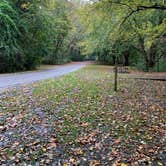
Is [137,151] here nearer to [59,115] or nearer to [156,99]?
[59,115]

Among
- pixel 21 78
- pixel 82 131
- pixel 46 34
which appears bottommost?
pixel 82 131

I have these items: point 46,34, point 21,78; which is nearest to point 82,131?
point 21,78

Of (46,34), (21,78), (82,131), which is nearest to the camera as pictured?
(82,131)

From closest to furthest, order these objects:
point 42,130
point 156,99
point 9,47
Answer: point 42,130
point 156,99
point 9,47

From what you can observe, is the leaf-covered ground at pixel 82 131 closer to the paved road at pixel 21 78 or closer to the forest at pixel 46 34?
the paved road at pixel 21 78

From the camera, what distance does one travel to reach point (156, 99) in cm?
991

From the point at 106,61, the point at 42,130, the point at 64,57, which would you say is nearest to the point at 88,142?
the point at 42,130

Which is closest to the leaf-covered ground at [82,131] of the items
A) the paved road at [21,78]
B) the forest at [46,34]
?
the paved road at [21,78]

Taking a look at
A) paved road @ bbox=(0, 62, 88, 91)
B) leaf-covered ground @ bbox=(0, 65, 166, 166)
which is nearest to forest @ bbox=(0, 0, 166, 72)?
paved road @ bbox=(0, 62, 88, 91)

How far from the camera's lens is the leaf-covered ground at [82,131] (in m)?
4.45

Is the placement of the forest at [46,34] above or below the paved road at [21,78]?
above

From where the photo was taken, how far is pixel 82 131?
581 centimetres

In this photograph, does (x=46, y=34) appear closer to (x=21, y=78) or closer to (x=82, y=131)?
(x=21, y=78)

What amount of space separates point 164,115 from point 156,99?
8.55ft
